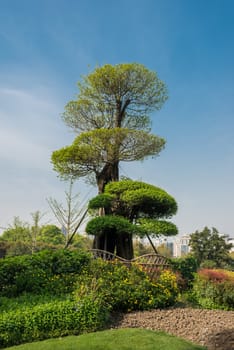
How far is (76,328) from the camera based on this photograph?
237 inches

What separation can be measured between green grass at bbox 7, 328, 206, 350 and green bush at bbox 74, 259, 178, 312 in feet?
3.83

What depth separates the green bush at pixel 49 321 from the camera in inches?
222

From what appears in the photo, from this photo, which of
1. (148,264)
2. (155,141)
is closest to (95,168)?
(155,141)

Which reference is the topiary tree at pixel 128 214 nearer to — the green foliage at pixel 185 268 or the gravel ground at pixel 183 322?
the green foliage at pixel 185 268

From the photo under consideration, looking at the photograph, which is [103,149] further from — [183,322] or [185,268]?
[183,322]

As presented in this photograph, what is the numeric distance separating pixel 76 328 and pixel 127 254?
6.97 meters

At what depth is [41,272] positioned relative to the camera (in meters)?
8.16

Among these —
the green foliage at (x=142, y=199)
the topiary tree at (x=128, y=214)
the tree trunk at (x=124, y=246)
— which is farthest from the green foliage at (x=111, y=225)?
the tree trunk at (x=124, y=246)

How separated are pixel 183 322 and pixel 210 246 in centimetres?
1421

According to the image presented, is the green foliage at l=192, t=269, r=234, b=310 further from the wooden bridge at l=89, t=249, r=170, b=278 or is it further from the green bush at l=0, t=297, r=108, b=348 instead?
the green bush at l=0, t=297, r=108, b=348

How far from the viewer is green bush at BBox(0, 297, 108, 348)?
564 centimetres

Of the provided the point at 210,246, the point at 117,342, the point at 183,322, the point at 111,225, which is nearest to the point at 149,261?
the point at 111,225

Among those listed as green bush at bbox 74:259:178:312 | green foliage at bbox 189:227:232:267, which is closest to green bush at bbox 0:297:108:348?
green bush at bbox 74:259:178:312

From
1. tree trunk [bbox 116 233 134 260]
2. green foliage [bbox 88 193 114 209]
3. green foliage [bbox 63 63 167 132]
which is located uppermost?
green foliage [bbox 63 63 167 132]
